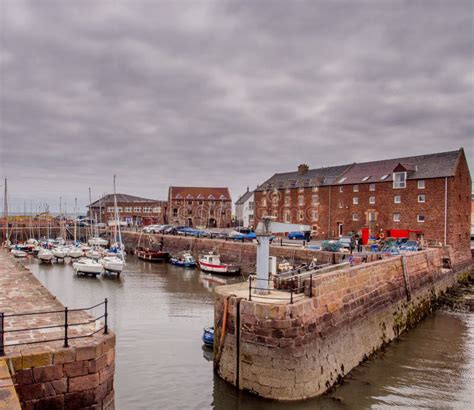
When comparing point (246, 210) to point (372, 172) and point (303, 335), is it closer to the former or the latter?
point (372, 172)

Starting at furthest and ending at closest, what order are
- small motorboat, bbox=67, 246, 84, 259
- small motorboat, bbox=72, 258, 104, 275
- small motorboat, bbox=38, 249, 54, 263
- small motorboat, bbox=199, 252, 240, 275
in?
small motorboat, bbox=67, 246, 84, 259
small motorboat, bbox=38, 249, 54, 263
small motorboat, bbox=199, 252, 240, 275
small motorboat, bbox=72, 258, 104, 275

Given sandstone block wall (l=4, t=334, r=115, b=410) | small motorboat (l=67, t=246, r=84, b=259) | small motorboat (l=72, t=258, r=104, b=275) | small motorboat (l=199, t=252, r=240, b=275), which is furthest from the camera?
small motorboat (l=67, t=246, r=84, b=259)

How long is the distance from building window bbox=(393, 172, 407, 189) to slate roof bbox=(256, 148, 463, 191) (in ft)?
1.70

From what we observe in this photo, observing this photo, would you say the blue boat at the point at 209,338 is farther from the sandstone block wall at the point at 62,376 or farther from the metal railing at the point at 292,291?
the sandstone block wall at the point at 62,376

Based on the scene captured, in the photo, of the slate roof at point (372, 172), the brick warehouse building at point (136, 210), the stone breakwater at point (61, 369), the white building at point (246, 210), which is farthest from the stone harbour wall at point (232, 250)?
the brick warehouse building at point (136, 210)

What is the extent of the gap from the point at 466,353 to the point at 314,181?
37201mm

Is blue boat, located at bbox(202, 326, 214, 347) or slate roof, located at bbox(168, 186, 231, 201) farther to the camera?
slate roof, located at bbox(168, 186, 231, 201)

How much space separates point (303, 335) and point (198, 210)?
3028 inches

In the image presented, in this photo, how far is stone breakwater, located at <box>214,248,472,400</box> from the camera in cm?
1127

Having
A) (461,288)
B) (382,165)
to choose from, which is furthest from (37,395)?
(382,165)

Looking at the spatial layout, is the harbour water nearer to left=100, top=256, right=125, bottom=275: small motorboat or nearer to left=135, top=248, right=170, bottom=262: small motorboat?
left=100, top=256, right=125, bottom=275: small motorboat

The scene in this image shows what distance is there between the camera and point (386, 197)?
43.1 m

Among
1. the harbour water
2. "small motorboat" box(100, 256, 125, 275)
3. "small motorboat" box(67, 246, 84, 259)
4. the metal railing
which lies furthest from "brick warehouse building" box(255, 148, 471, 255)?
the metal railing

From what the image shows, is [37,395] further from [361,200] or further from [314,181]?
[314,181]
